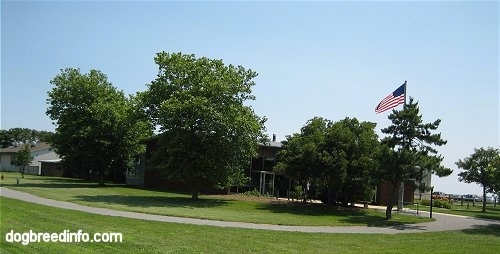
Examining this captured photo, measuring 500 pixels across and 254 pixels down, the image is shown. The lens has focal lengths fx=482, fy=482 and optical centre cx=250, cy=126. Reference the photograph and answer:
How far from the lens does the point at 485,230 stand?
2289 centimetres

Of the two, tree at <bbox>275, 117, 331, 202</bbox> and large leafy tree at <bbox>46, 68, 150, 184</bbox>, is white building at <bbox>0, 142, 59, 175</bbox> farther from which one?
tree at <bbox>275, 117, 331, 202</bbox>

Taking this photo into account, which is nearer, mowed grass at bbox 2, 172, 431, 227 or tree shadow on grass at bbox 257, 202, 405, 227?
mowed grass at bbox 2, 172, 431, 227

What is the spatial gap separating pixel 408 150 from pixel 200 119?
14.0 m

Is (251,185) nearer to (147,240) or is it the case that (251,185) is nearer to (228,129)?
(228,129)

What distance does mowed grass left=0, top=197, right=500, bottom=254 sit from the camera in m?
11.9

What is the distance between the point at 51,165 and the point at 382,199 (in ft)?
185

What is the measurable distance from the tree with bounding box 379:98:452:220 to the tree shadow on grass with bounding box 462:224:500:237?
3117 mm

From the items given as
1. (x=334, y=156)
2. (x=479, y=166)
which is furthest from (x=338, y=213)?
(x=479, y=166)

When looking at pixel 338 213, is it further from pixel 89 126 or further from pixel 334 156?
pixel 89 126

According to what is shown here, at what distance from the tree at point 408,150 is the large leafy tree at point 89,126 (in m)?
26.9

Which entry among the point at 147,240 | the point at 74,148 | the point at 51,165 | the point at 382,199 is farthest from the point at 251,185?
the point at 51,165

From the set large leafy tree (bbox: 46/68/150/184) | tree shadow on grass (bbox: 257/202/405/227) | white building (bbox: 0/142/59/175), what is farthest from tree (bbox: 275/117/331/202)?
white building (bbox: 0/142/59/175)

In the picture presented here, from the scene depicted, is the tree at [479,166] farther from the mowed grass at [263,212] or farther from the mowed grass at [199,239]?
the mowed grass at [199,239]

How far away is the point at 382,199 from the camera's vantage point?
139 ft
